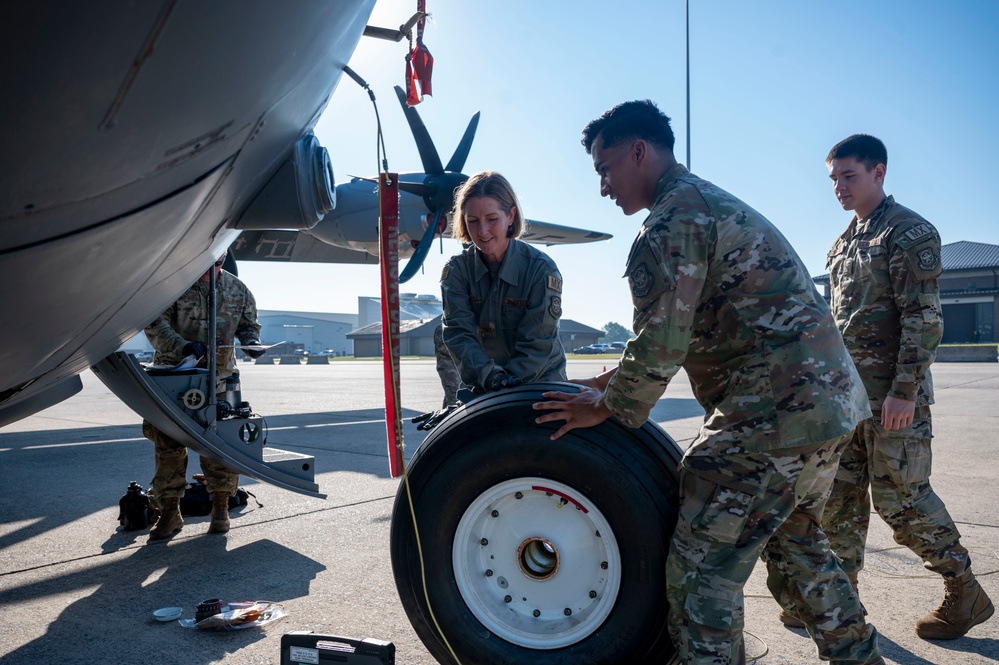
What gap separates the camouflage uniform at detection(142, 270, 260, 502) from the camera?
14.9 ft

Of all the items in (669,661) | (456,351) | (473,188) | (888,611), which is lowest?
(888,611)

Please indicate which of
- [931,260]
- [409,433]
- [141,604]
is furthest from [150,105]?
[409,433]

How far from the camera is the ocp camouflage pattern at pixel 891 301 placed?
316cm

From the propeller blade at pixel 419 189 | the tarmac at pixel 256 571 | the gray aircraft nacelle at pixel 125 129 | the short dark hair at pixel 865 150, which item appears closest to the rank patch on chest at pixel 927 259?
the short dark hair at pixel 865 150

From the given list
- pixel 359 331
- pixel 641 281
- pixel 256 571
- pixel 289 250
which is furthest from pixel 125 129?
pixel 359 331

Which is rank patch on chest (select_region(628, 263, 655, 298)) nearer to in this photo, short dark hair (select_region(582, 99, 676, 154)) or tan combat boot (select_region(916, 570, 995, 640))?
short dark hair (select_region(582, 99, 676, 154))

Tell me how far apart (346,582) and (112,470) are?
13.9 feet

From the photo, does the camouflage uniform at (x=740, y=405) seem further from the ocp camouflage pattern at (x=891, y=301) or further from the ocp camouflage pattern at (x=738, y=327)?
the ocp camouflage pattern at (x=891, y=301)

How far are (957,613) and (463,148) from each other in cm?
1143

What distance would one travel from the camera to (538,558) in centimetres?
238

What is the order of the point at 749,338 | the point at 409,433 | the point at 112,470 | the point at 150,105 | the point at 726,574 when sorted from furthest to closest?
1. the point at 409,433
2. the point at 112,470
3. the point at 749,338
4. the point at 726,574
5. the point at 150,105

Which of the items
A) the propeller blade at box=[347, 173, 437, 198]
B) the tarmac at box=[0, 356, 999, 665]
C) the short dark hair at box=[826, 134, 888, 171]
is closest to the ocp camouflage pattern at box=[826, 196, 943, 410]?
the short dark hair at box=[826, 134, 888, 171]

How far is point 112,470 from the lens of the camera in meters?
6.67

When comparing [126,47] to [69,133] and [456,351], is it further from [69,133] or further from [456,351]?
[456,351]
